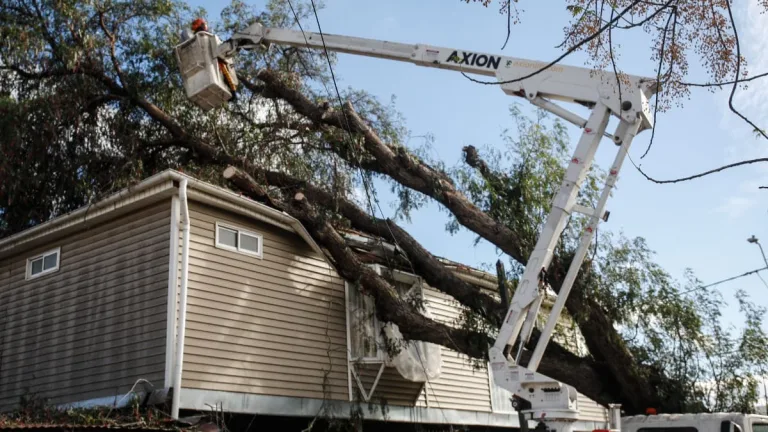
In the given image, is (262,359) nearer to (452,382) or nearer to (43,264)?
(43,264)

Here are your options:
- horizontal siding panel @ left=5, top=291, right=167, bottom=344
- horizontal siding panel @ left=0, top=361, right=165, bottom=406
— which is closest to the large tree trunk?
horizontal siding panel @ left=5, top=291, right=167, bottom=344

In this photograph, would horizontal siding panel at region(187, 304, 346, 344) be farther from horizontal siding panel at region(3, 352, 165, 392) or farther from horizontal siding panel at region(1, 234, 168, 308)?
horizontal siding panel at region(1, 234, 168, 308)

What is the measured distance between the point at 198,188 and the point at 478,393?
8231 mm

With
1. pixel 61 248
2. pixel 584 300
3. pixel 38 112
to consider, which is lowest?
pixel 584 300

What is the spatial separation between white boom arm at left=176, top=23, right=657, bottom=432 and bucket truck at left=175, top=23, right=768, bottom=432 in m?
0.01

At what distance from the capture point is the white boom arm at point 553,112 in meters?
10.3

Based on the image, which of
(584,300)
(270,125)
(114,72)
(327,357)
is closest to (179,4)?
(114,72)

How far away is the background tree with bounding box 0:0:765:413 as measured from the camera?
535 inches

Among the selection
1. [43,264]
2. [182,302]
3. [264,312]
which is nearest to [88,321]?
[43,264]

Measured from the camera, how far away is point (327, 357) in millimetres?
14203

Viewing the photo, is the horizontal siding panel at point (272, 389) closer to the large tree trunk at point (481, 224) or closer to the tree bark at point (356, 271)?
the tree bark at point (356, 271)

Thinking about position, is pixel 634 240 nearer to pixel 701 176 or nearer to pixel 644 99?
pixel 644 99

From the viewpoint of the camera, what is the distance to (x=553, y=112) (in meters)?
11.5

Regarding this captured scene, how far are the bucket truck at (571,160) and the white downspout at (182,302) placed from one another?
1595 millimetres
